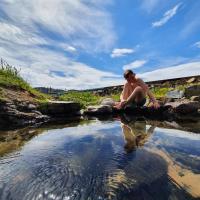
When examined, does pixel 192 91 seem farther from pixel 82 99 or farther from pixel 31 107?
pixel 31 107

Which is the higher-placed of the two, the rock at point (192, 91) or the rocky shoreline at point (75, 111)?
the rock at point (192, 91)

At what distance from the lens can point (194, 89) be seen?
11.4m

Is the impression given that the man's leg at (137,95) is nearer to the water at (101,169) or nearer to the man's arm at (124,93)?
the man's arm at (124,93)

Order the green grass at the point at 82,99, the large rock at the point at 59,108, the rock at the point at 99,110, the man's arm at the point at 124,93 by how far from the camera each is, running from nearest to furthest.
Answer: the large rock at the point at 59,108 < the man's arm at the point at 124,93 < the rock at the point at 99,110 < the green grass at the point at 82,99

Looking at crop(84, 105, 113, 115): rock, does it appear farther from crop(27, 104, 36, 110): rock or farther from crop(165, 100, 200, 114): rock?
crop(165, 100, 200, 114): rock

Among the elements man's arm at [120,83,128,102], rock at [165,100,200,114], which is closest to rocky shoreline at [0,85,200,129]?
rock at [165,100,200,114]

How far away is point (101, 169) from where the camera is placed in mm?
2789

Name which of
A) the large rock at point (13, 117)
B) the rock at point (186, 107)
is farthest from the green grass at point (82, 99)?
the rock at point (186, 107)

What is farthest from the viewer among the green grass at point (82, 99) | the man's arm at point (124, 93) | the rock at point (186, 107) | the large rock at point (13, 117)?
the green grass at point (82, 99)

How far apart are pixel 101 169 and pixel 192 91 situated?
9.60 metres

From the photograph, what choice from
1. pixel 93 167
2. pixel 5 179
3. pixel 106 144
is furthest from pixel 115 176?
pixel 106 144

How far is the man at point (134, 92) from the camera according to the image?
8.25m

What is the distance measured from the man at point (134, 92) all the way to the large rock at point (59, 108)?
1.71 m

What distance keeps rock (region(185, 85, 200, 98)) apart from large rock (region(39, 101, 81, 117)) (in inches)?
209
